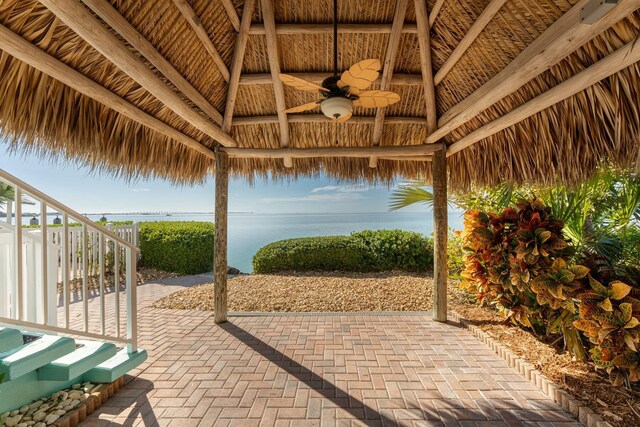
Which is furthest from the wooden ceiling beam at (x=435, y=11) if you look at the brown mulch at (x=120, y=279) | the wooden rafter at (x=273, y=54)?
the brown mulch at (x=120, y=279)

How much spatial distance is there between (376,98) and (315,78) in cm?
134

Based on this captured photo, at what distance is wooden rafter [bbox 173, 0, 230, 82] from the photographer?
229 centimetres

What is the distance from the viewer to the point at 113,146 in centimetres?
277

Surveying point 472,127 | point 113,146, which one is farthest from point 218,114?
point 472,127

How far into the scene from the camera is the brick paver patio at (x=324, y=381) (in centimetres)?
199

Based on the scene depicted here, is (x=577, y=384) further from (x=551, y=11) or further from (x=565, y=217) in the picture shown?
(x=551, y=11)

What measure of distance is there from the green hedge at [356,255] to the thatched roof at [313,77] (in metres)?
2.59

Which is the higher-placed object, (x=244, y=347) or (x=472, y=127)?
(x=472, y=127)

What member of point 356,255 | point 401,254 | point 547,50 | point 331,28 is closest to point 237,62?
point 331,28

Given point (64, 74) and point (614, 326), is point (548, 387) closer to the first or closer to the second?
point (614, 326)

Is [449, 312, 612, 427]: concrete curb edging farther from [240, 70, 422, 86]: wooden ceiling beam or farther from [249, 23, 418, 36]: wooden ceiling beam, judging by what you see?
[249, 23, 418, 36]: wooden ceiling beam

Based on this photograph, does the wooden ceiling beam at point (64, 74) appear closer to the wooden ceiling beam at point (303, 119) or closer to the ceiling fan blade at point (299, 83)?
the wooden ceiling beam at point (303, 119)

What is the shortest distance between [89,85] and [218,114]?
1577 millimetres

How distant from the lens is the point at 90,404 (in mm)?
2027
